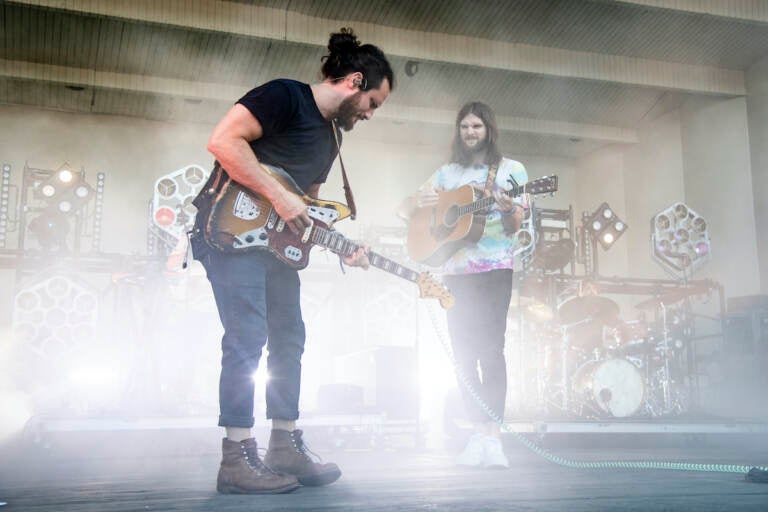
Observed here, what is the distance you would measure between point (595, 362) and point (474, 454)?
11.2ft

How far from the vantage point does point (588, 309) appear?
19.1 feet

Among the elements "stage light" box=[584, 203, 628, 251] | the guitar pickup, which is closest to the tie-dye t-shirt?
the guitar pickup

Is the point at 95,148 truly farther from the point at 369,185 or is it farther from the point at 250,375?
the point at 250,375

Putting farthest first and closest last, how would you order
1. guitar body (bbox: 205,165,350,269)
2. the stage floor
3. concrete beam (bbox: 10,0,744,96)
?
concrete beam (bbox: 10,0,744,96) < guitar body (bbox: 205,165,350,269) < the stage floor

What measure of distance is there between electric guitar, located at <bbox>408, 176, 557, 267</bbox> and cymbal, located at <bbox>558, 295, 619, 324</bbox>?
300 cm

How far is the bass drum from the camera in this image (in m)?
5.67

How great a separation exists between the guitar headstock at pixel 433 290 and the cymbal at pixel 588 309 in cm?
338

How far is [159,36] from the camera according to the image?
8.01 metres

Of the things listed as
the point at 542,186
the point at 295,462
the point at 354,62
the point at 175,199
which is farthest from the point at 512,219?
the point at 175,199

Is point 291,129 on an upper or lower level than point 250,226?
upper

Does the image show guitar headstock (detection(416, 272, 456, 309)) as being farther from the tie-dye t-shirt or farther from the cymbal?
the cymbal

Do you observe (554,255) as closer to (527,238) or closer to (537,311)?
(527,238)

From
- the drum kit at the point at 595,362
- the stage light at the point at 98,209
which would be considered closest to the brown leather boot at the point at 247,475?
the drum kit at the point at 595,362

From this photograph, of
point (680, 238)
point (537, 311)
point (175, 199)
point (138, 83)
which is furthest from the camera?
point (138, 83)
